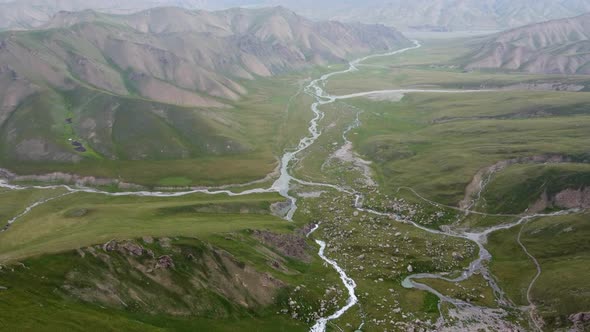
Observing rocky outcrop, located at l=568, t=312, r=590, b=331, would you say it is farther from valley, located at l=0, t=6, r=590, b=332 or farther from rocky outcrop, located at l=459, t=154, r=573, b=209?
rocky outcrop, located at l=459, t=154, r=573, b=209

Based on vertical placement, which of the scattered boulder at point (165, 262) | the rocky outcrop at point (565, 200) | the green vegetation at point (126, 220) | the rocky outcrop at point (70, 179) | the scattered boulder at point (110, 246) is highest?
the rocky outcrop at point (565, 200)

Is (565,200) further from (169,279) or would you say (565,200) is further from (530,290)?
(169,279)

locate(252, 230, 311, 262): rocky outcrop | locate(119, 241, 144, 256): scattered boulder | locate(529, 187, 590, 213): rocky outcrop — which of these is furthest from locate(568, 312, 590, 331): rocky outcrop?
locate(119, 241, 144, 256): scattered boulder

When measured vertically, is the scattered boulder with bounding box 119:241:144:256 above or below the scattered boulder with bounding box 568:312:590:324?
above

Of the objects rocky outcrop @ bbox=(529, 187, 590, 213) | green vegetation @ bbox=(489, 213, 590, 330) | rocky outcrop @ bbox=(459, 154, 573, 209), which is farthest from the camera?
rocky outcrop @ bbox=(459, 154, 573, 209)

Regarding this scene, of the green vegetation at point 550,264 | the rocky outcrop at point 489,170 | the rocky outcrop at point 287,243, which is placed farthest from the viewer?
the rocky outcrop at point 489,170

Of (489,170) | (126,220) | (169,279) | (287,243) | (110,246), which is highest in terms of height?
(489,170)

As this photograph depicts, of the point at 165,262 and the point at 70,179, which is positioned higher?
the point at 165,262

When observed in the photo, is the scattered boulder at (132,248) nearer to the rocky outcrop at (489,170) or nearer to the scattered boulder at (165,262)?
the scattered boulder at (165,262)

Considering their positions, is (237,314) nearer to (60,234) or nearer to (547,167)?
(60,234)

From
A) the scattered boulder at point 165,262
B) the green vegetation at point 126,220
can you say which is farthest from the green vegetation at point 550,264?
the scattered boulder at point 165,262

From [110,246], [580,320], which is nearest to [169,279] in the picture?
[110,246]

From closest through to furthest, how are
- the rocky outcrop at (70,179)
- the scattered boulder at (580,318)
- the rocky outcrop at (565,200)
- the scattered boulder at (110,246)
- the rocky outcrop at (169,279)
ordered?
1. the scattered boulder at (580,318)
2. the rocky outcrop at (169,279)
3. the scattered boulder at (110,246)
4. the rocky outcrop at (565,200)
5. the rocky outcrop at (70,179)
